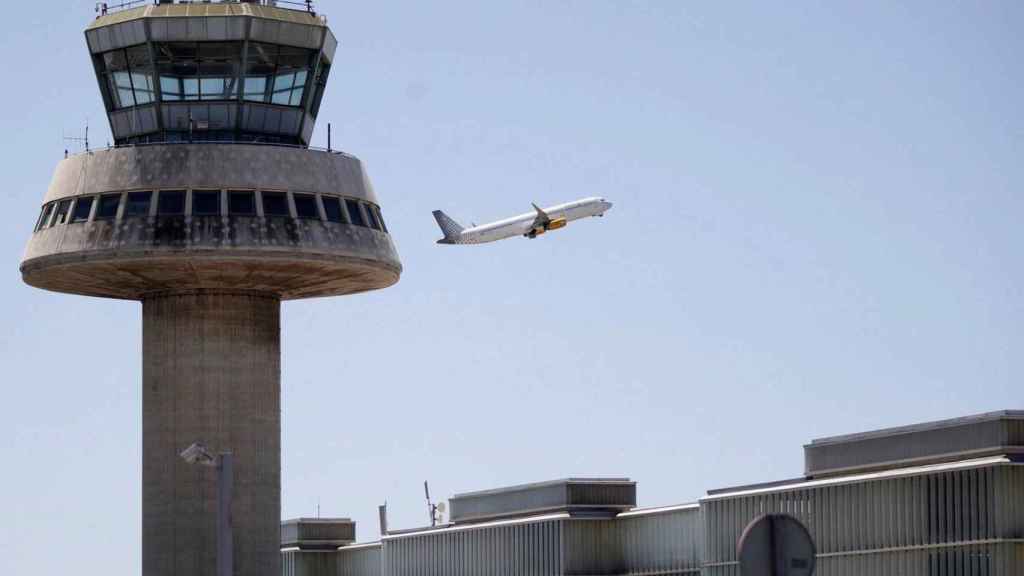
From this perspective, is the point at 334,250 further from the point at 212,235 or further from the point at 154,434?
the point at 154,434

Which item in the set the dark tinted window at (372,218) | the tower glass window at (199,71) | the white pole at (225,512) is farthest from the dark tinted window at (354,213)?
the white pole at (225,512)

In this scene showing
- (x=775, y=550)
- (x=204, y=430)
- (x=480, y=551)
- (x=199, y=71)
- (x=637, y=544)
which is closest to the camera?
(x=775, y=550)

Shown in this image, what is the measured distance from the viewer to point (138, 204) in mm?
83500

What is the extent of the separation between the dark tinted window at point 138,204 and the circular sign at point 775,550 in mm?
58193

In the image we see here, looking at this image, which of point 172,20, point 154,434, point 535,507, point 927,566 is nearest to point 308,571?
point 535,507

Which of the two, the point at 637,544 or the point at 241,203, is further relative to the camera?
the point at 637,544

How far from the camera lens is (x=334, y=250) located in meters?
84.6

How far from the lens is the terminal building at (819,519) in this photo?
73312mm

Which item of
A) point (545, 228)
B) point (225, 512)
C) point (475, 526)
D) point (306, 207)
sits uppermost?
point (545, 228)

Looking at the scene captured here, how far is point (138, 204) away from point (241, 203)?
14.3ft

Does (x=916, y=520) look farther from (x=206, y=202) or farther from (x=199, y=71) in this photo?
(x=199, y=71)

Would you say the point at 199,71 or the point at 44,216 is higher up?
the point at 199,71

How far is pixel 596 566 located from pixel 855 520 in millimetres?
22626

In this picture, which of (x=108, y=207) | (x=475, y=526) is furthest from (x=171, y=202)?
(x=475, y=526)
